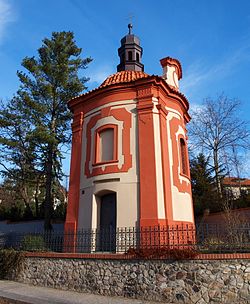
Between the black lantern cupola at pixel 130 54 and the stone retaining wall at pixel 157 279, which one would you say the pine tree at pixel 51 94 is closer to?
the black lantern cupola at pixel 130 54

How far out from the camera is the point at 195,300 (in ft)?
22.8

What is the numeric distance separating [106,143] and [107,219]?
3.42 m

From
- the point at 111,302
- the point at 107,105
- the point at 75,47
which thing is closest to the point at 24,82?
the point at 75,47

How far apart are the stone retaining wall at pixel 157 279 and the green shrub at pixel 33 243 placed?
1.33 metres

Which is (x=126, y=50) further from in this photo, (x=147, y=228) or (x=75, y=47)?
(x=147, y=228)

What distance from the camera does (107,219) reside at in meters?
12.0

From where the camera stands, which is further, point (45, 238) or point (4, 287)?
point (45, 238)

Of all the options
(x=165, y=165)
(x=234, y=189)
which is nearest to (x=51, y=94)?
(x=165, y=165)

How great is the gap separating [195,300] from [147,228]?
3.68 m

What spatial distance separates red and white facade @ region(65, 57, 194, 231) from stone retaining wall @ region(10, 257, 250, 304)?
2.61m

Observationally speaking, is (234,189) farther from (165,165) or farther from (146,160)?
(146,160)

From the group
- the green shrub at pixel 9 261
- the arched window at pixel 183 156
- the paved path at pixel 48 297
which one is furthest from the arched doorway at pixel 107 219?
the arched window at pixel 183 156

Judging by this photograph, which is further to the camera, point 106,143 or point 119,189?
point 106,143

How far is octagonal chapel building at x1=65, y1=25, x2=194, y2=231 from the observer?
1118 cm
